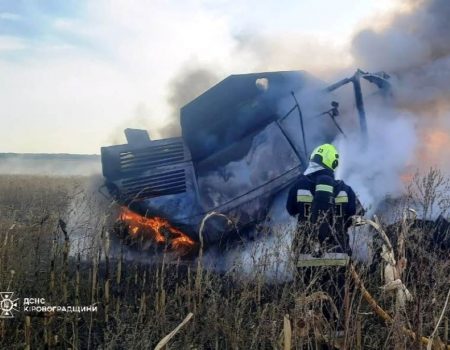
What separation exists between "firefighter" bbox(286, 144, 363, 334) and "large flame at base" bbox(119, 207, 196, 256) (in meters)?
2.95

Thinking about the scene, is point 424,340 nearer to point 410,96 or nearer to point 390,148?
point 390,148

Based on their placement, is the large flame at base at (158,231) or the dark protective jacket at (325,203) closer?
the dark protective jacket at (325,203)

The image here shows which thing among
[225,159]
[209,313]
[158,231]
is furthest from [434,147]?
[209,313]

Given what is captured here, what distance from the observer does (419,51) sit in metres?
9.70

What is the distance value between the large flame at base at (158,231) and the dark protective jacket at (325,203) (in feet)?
9.74

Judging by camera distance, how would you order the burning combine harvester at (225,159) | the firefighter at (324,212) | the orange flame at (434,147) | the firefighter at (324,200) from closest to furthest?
the firefighter at (324,212)
the firefighter at (324,200)
the burning combine harvester at (225,159)
the orange flame at (434,147)

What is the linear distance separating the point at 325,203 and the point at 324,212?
0.17m

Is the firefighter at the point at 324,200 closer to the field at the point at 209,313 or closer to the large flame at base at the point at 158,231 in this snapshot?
the field at the point at 209,313

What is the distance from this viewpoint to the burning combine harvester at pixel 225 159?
761 cm

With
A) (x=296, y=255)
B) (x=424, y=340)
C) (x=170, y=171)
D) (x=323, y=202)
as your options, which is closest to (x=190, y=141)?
(x=170, y=171)

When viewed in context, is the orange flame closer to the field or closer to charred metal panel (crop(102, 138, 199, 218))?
the field

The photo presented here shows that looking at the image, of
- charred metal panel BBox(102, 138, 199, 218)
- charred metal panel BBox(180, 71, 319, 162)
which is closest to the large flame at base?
charred metal panel BBox(102, 138, 199, 218)

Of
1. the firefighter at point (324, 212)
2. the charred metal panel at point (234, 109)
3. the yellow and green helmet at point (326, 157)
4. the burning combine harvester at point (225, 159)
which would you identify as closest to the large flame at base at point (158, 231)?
the burning combine harvester at point (225, 159)

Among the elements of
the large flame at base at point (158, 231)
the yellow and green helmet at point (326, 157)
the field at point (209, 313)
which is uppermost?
the yellow and green helmet at point (326, 157)
